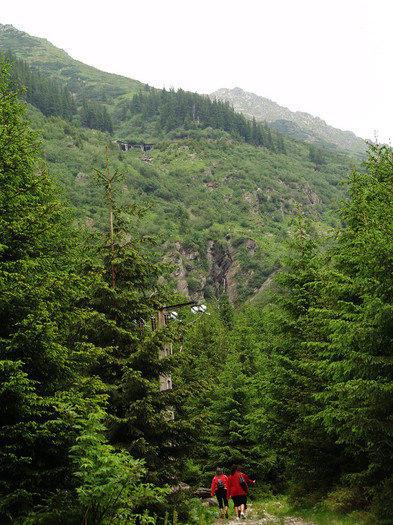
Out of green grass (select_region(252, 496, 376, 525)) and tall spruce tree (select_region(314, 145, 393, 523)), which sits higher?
tall spruce tree (select_region(314, 145, 393, 523))

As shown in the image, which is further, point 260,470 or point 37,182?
point 260,470

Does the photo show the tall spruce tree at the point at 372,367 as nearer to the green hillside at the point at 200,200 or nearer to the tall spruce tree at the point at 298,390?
the tall spruce tree at the point at 298,390

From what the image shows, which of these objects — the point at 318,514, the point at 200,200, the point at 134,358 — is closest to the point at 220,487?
the point at 318,514

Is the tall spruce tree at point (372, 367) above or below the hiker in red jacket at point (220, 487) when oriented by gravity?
above

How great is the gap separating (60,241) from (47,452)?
958cm

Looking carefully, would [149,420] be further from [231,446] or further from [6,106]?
[231,446]

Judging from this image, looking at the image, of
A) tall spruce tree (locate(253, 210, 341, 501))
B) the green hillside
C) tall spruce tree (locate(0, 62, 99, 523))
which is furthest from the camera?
the green hillside

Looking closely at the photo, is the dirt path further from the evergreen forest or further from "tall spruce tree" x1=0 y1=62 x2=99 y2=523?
"tall spruce tree" x1=0 y1=62 x2=99 y2=523

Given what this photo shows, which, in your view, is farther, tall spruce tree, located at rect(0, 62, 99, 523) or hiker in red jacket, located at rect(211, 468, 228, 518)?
hiker in red jacket, located at rect(211, 468, 228, 518)

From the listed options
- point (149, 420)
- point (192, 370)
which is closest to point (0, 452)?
point (149, 420)

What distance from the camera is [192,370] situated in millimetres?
38875

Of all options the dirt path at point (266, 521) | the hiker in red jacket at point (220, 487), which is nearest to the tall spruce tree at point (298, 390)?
the dirt path at point (266, 521)

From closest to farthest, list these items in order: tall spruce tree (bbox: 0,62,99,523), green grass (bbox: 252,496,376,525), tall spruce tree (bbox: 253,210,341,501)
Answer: tall spruce tree (bbox: 0,62,99,523) → green grass (bbox: 252,496,376,525) → tall spruce tree (bbox: 253,210,341,501)

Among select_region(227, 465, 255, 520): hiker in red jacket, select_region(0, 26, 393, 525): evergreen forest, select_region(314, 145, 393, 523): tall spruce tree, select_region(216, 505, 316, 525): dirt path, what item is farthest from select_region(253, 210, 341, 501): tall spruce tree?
select_region(314, 145, 393, 523): tall spruce tree
